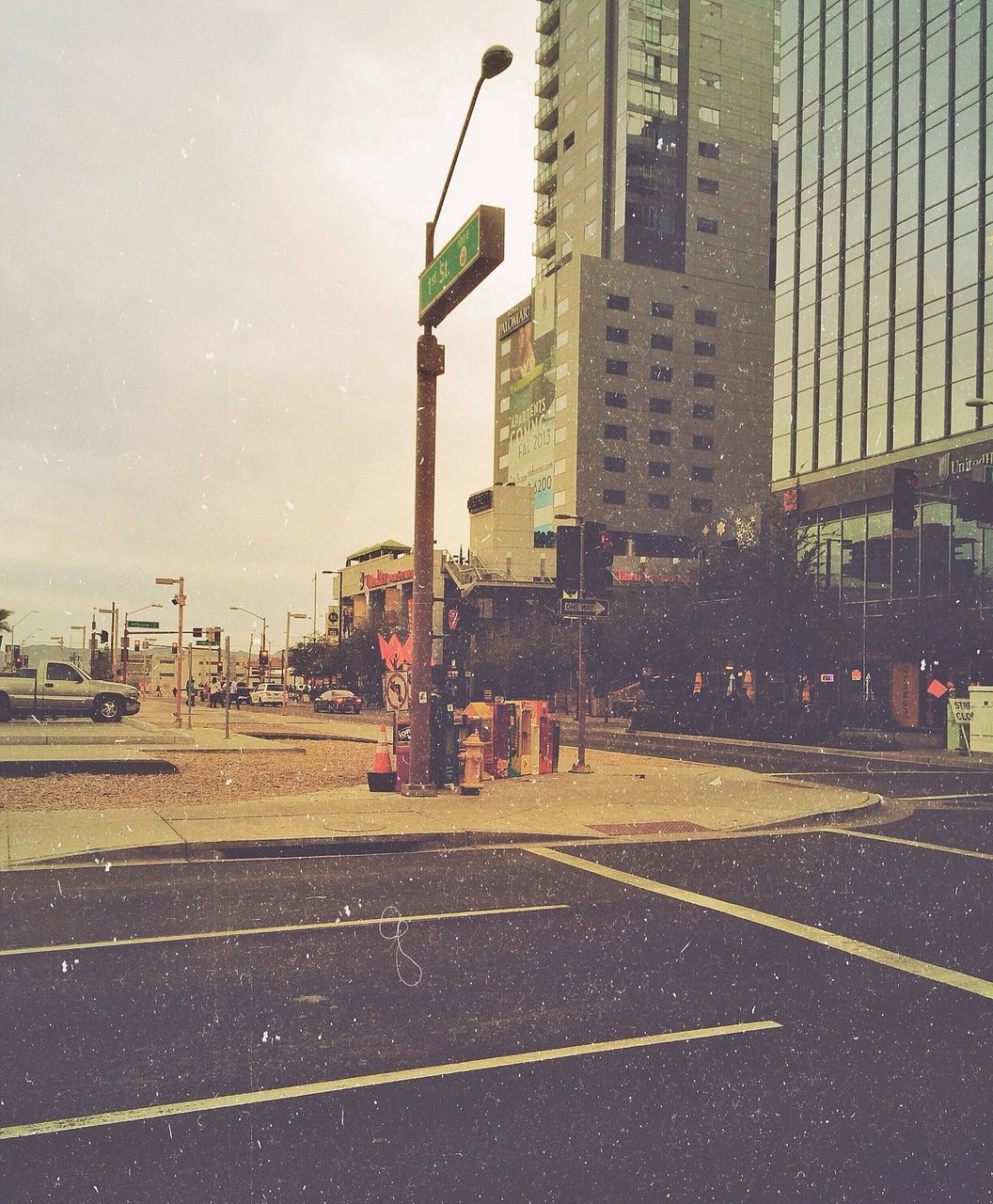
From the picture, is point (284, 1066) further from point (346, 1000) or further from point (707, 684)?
point (707, 684)

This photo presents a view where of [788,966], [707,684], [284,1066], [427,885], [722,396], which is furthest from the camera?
[722,396]

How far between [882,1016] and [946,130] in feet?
189

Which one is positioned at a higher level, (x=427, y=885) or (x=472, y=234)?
(x=472, y=234)

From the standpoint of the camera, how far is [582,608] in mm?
19844

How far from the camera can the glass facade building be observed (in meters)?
51.7

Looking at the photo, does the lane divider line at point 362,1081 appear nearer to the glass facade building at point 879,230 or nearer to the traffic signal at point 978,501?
the traffic signal at point 978,501

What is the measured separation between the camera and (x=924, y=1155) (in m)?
4.05

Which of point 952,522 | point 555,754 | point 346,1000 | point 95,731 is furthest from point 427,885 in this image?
point 952,522

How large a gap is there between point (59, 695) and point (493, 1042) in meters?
34.2

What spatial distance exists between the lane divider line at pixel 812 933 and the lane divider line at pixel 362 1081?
1.53 m

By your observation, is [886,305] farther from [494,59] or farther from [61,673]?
[494,59]

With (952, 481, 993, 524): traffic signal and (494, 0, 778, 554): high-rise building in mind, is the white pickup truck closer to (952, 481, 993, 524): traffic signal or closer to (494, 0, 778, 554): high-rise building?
(952, 481, 993, 524): traffic signal

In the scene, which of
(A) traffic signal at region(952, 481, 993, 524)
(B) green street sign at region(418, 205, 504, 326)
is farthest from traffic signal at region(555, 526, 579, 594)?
(A) traffic signal at region(952, 481, 993, 524)

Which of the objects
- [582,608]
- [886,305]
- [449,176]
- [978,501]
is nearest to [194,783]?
[582,608]
